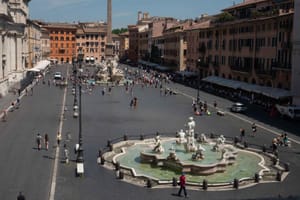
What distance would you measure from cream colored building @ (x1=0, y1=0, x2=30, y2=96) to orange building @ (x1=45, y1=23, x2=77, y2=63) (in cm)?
6959

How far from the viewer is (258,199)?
1953cm

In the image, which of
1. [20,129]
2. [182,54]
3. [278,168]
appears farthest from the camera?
[182,54]

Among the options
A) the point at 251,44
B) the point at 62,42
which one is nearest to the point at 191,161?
the point at 251,44

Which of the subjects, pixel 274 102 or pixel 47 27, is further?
pixel 47 27

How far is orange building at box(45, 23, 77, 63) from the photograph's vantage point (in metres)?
154

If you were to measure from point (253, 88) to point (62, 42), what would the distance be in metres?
108

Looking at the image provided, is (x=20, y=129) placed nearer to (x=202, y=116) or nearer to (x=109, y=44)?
(x=202, y=116)

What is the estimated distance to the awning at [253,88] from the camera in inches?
1914

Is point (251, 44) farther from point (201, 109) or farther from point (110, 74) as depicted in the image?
point (110, 74)

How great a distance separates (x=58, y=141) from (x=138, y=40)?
122 m

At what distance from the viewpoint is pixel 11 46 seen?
7025cm

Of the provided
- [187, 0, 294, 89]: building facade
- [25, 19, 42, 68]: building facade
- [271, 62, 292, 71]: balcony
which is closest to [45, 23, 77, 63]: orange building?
[25, 19, 42, 68]: building facade

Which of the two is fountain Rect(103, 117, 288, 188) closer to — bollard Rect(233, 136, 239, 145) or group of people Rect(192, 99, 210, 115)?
bollard Rect(233, 136, 239, 145)

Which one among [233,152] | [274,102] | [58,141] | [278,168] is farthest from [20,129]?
[274,102]
